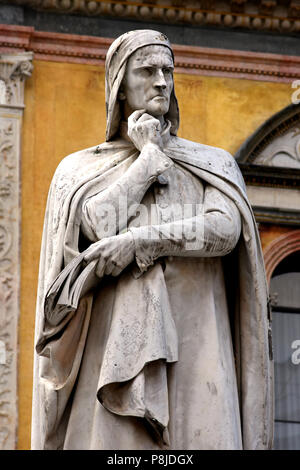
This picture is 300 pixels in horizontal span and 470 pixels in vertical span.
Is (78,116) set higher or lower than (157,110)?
higher

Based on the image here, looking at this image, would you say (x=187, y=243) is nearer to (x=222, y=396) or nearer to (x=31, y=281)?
(x=222, y=396)

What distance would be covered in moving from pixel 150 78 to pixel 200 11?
450 inches

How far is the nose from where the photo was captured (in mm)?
7941

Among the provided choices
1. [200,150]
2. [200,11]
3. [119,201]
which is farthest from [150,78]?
[200,11]

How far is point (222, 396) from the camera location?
7555mm

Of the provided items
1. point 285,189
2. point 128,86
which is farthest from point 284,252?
point 128,86

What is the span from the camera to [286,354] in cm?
1825

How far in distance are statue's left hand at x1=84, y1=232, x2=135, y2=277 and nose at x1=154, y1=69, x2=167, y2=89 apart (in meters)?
0.67

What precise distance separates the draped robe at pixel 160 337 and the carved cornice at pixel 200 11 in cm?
1134

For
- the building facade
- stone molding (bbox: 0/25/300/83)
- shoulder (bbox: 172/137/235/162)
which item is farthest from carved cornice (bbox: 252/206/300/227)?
shoulder (bbox: 172/137/235/162)

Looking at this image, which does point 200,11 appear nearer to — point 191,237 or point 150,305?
point 191,237

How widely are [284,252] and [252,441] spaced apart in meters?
11.0

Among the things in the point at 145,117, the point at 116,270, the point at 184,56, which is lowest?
the point at 116,270

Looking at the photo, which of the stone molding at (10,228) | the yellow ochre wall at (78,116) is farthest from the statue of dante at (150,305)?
the yellow ochre wall at (78,116)
